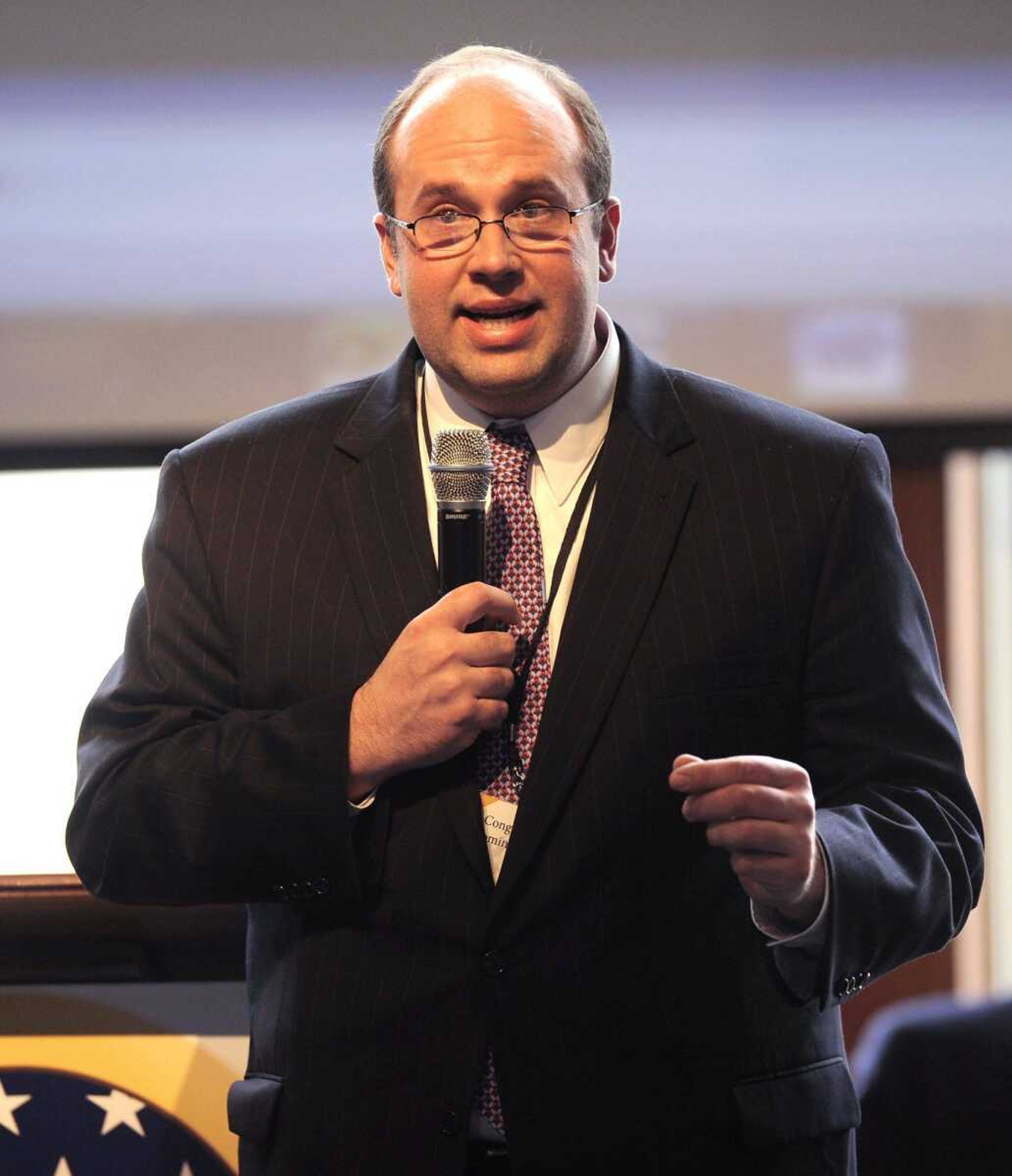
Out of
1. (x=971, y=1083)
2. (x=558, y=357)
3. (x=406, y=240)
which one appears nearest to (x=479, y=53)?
(x=406, y=240)

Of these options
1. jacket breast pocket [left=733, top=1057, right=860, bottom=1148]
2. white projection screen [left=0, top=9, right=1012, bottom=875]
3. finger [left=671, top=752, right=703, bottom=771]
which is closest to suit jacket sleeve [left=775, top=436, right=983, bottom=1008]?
jacket breast pocket [left=733, top=1057, right=860, bottom=1148]

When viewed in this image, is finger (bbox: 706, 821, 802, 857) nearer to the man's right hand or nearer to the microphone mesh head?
the man's right hand

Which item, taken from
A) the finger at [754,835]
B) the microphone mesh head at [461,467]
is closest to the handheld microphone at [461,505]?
the microphone mesh head at [461,467]

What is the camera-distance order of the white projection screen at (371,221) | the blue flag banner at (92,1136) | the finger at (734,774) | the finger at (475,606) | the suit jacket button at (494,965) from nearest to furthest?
1. the finger at (734,774)
2. the finger at (475,606)
3. the suit jacket button at (494,965)
4. the blue flag banner at (92,1136)
5. the white projection screen at (371,221)

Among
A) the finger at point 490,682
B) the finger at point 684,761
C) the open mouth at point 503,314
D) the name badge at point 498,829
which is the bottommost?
the name badge at point 498,829

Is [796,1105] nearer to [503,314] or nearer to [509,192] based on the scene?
[503,314]

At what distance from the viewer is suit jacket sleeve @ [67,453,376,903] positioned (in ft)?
4.92

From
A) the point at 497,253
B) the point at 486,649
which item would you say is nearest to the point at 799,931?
the point at 486,649

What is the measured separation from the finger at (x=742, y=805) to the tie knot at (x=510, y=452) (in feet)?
1.59

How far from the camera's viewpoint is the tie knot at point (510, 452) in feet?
5.51

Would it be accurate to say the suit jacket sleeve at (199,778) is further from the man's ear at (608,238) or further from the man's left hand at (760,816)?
the man's ear at (608,238)

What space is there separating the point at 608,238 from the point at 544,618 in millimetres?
478

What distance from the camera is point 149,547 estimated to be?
1712mm

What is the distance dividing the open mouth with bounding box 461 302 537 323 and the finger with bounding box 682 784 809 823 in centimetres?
56
